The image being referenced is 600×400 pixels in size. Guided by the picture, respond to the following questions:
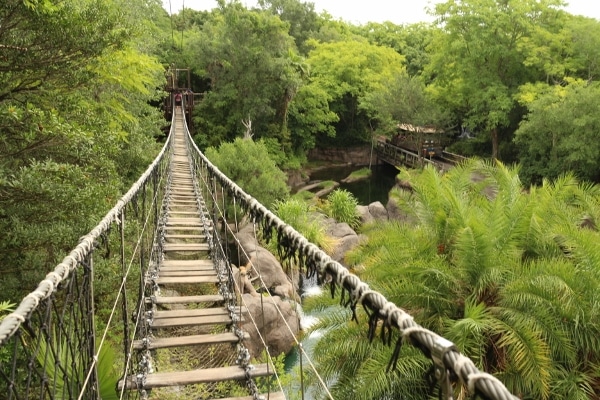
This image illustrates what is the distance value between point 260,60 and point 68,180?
50.6 ft

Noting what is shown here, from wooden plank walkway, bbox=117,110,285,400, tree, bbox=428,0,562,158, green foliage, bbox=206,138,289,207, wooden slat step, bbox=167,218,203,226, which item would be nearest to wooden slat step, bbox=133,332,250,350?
wooden plank walkway, bbox=117,110,285,400

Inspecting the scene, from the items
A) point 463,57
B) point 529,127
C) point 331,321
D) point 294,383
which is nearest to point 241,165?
point 294,383

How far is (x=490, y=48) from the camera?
52.9 feet

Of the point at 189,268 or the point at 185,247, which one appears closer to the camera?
the point at 189,268

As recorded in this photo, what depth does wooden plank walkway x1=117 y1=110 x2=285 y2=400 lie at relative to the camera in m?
2.43

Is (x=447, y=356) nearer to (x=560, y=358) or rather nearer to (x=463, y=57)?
(x=560, y=358)

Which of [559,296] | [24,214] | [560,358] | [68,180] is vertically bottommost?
[560,358]

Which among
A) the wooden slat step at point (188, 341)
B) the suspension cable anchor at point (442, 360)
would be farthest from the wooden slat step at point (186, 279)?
the suspension cable anchor at point (442, 360)

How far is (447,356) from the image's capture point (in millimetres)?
769

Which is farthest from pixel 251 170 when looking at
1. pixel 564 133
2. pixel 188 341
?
pixel 188 341

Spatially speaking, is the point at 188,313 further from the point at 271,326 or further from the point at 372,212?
the point at 372,212

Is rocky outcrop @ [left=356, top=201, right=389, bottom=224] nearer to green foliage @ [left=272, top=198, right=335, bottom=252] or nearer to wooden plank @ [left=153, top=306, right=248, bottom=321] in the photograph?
green foliage @ [left=272, top=198, right=335, bottom=252]

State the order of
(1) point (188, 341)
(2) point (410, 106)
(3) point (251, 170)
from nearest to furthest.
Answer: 1. (1) point (188, 341)
2. (3) point (251, 170)
3. (2) point (410, 106)

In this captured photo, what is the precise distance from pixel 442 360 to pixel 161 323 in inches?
102
